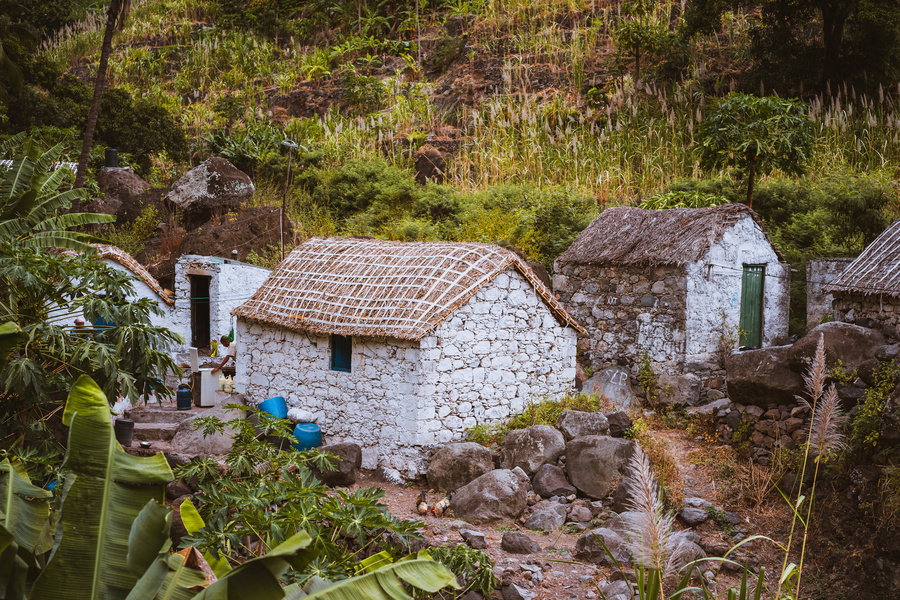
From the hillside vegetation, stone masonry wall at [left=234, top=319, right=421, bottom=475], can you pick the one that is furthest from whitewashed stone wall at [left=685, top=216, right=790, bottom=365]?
stone masonry wall at [left=234, top=319, right=421, bottom=475]

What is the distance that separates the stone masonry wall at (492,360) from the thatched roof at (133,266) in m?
7.73

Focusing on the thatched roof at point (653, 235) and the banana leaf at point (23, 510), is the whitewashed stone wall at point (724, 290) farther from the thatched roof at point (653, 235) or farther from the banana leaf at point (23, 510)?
the banana leaf at point (23, 510)

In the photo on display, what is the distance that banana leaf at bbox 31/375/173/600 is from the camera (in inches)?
154

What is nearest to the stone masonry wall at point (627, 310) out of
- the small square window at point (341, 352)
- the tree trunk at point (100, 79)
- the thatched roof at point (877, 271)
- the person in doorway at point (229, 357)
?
the thatched roof at point (877, 271)

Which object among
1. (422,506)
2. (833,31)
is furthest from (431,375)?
(833,31)

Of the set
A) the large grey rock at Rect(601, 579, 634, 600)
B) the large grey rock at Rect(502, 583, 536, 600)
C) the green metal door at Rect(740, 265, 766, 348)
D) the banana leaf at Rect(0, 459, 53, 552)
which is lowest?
the large grey rock at Rect(502, 583, 536, 600)

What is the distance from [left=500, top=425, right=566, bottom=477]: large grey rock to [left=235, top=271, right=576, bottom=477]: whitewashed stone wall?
87cm

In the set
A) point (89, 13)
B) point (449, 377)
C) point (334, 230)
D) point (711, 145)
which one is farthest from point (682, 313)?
point (89, 13)

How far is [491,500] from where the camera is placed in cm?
960

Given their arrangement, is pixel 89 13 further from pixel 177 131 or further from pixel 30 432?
pixel 30 432

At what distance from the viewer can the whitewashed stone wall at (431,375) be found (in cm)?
1086

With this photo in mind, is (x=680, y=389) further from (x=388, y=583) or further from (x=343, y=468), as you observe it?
(x=388, y=583)

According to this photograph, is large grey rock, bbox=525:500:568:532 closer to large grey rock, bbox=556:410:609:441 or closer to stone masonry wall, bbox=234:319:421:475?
large grey rock, bbox=556:410:609:441

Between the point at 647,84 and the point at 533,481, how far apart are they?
15309 mm
